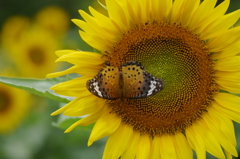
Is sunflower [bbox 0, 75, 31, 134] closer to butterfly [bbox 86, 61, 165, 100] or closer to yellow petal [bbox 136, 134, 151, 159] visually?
yellow petal [bbox 136, 134, 151, 159]

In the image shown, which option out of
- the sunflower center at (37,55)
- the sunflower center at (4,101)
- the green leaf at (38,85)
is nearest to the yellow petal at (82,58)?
the green leaf at (38,85)

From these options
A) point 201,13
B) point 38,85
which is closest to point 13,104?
point 38,85

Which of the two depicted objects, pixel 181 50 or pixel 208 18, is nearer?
pixel 208 18

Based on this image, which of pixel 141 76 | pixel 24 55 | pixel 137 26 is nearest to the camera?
pixel 141 76

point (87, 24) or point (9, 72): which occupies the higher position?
point (87, 24)

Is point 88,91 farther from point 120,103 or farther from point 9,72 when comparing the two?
point 9,72

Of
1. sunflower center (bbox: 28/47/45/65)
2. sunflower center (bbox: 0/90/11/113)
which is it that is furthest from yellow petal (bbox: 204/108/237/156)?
sunflower center (bbox: 28/47/45/65)

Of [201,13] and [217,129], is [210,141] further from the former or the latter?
[201,13]

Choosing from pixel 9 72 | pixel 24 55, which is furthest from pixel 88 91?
pixel 24 55
